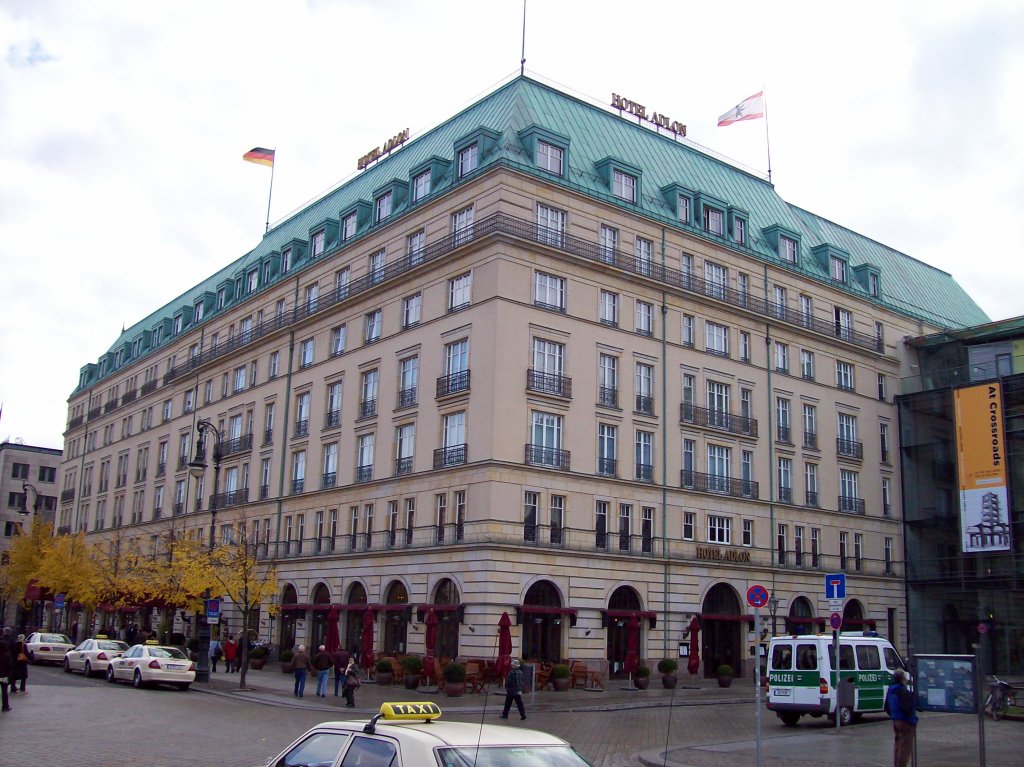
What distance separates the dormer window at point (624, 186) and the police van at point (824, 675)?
2718 cm

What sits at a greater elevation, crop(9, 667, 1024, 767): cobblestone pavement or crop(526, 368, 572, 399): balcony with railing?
crop(526, 368, 572, 399): balcony with railing

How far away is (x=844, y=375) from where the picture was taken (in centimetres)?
5959

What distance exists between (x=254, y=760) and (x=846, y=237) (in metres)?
57.8

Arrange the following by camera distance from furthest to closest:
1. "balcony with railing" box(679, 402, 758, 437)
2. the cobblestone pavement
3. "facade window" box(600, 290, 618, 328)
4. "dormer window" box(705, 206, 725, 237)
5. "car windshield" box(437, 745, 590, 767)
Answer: "dormer window" box(705, 206, 725, 237), "balcony with railing" box(679, 402, 758, 437), "facade window" box(600, 290, 618, 328), the cobblestone pavement, "car windshield" box(437, 745, 590, 767)

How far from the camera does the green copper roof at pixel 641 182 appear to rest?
4897 centimetres

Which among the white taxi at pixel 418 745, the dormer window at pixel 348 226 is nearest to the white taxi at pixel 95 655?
the dormer window at pixel 348 226

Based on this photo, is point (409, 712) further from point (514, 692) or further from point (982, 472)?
point (982, 472)

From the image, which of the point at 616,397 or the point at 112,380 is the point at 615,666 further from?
the point at 112,380

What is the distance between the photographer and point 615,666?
45.1 meters

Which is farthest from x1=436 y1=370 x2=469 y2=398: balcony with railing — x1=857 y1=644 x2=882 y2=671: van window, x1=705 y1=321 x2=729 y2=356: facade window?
x1=857 y1=644 x2=882 y2=671: van window

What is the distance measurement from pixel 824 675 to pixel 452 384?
22.6 metres

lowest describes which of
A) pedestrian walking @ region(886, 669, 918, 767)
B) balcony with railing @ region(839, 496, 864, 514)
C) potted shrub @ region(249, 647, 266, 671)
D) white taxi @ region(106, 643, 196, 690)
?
potted shrub @ region(249, 647, 266, 671)

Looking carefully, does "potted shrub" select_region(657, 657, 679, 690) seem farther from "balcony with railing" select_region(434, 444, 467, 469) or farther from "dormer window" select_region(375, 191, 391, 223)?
"dormer window" select_region(375, 191, 391, 223)

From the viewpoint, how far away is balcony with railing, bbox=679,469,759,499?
49281mm
